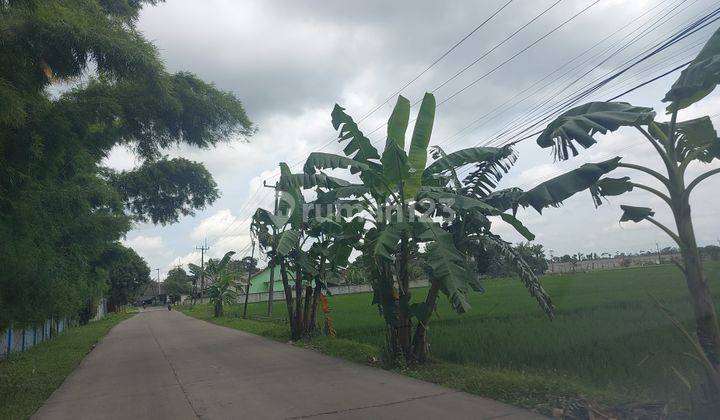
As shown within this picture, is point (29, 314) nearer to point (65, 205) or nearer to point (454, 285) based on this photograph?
point (65, 205)

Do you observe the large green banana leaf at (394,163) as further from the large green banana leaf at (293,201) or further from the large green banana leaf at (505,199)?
the large green banana leaf at (293,201)

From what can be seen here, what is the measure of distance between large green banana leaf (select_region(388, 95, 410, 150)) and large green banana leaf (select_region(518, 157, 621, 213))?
3623 mm

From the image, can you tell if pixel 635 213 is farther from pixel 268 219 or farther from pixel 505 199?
pixel 268 219

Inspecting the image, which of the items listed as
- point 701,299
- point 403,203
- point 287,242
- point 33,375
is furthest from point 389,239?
point 33,375

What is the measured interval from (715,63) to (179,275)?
112035 mm

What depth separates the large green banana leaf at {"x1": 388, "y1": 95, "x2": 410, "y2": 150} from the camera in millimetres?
9477

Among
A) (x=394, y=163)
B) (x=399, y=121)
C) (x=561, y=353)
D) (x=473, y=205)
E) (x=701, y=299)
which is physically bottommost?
(x=561, y=353)

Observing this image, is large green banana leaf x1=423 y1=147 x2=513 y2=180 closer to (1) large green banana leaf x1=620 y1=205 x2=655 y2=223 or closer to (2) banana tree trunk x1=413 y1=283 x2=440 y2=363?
(2) banana tree trunk x1=413 y1=283 x2=440 y2=363

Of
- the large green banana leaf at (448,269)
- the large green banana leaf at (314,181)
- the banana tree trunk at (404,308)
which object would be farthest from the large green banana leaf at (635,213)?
the large green banana leaf at (314,181)

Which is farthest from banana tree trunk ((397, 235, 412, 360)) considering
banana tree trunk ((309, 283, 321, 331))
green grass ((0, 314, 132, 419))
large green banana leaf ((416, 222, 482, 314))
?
green grass ((0, 314, 132, 419))

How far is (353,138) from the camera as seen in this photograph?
9812 mm

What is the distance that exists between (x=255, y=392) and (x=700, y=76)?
6887 millimetres

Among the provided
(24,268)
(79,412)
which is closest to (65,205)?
(24,268)

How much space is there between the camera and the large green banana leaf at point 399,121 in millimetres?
9477
